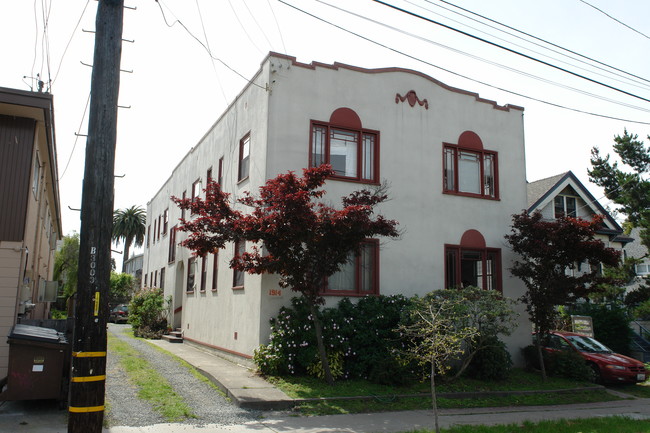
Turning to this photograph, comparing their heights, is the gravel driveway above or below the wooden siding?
below

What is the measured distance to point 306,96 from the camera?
1450 cm

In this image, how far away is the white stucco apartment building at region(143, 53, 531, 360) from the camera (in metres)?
14.2

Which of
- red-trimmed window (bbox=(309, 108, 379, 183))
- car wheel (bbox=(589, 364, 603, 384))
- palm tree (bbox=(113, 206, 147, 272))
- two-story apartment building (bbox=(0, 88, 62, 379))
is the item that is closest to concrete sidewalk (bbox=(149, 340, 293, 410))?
two-story apartment building (bbox=(0, 88, 62, 379))

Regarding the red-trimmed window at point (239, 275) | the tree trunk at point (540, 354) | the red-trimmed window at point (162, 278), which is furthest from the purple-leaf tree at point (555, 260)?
the red-trimmed window at point (162, 278)

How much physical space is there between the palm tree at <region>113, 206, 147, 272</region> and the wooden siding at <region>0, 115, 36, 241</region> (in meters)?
45.5

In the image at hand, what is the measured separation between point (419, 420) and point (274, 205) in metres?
5.05

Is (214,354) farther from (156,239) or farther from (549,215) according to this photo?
(549,215)

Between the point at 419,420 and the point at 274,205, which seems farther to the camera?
the point at 274,205

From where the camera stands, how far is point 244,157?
15883 mm

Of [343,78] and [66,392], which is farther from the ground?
[343,78]

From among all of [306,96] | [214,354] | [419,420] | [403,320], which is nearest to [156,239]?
[214,354]

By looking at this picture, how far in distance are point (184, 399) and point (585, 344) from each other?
13210 millimetres

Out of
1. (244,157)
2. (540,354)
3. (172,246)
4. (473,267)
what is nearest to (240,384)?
(244,157)

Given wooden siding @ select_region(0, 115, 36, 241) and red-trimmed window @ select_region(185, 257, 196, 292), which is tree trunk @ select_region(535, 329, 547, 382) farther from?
wooden siding @ select_region(0, 115, 36, 241)
